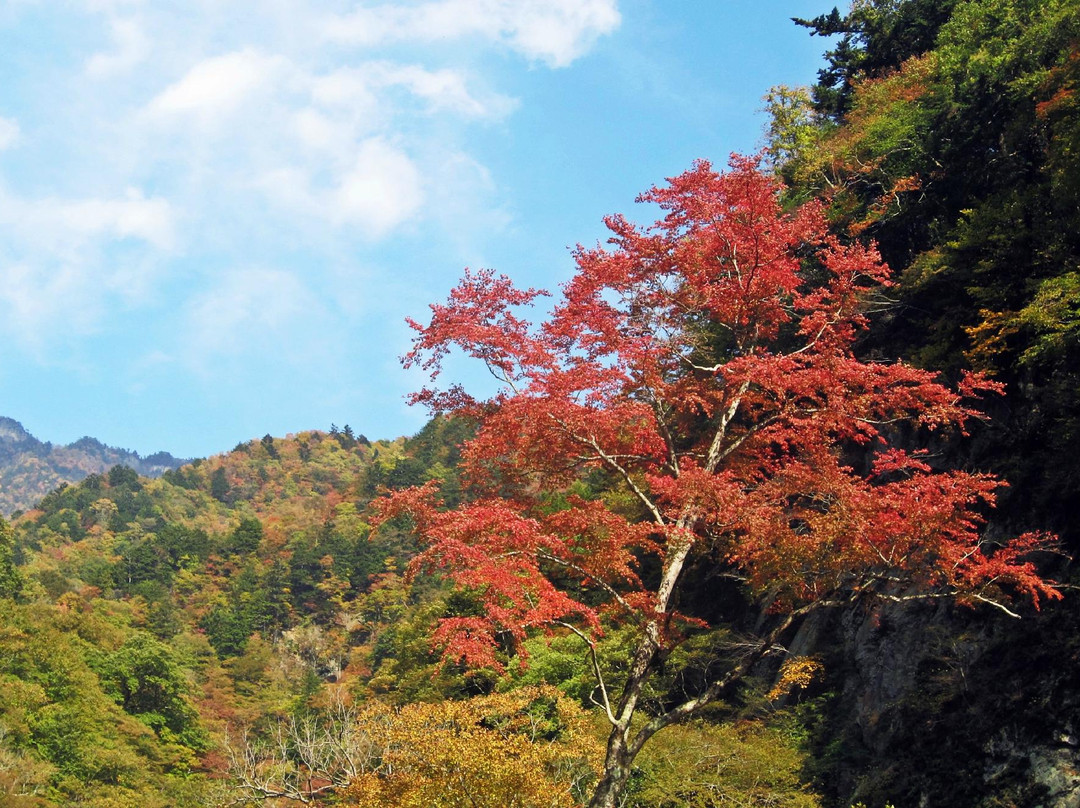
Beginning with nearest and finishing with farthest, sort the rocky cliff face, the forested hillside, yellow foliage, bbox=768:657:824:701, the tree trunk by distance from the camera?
the tree trunk
the rocky cliff face
the forested hillside
yellow foliage, bbox=768:657:824:701

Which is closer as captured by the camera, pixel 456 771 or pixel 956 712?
pixel 456 771

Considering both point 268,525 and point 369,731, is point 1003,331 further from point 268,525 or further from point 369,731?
point 268,525

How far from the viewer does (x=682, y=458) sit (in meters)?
9.80

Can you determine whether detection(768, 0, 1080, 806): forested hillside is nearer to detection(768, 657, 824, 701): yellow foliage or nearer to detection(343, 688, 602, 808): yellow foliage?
detection(768, 657, 824, 701): yellow foliage

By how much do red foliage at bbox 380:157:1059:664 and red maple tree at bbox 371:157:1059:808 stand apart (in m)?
0.02

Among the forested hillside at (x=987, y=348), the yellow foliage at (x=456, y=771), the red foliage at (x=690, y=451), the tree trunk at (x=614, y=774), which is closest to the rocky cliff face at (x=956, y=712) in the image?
the forested hillside at (x=987, y=348)

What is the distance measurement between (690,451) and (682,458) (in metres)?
0.26

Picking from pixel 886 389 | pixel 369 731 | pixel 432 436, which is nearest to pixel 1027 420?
pixel 886 389

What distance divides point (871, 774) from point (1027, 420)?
532cm

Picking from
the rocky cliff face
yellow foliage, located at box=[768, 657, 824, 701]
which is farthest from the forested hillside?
yellow foliage, located at box=[768, 657, 824, 701]

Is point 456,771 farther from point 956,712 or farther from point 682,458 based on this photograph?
point 956,712

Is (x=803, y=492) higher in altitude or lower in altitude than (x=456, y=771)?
higher

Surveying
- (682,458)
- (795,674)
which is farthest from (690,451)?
(795,674)

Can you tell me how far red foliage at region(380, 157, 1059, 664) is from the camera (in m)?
7.79
